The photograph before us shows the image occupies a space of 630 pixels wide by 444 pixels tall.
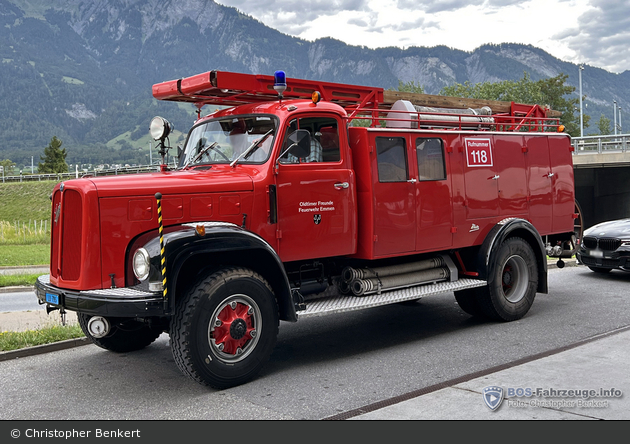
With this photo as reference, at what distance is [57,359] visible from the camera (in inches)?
285

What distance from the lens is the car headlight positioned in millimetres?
5684

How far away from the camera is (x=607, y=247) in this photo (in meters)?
12.1

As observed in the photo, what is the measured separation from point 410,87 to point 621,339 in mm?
74469

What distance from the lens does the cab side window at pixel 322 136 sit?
23.5 ft

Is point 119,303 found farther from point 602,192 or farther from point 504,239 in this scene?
point 602,192

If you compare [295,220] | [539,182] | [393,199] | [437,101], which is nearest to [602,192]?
[539,182]

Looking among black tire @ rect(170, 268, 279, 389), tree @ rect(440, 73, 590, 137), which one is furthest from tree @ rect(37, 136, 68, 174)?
black tire @ rect(170, 268, 279, 389)

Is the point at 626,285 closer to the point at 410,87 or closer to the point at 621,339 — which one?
the point at 621,339

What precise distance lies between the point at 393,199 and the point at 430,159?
3.03ft

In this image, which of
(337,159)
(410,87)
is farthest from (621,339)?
(410,87)

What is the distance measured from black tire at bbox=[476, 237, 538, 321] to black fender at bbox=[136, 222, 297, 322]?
3383mm

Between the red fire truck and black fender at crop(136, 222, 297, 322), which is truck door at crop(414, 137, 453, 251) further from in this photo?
black fender at crop(136, 222, 297, 322)

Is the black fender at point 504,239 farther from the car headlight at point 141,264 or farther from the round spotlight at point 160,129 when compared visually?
the car headlight at point 141,264

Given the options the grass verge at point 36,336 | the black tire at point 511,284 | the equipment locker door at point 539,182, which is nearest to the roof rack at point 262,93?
the equipment locker door at point 539,182
